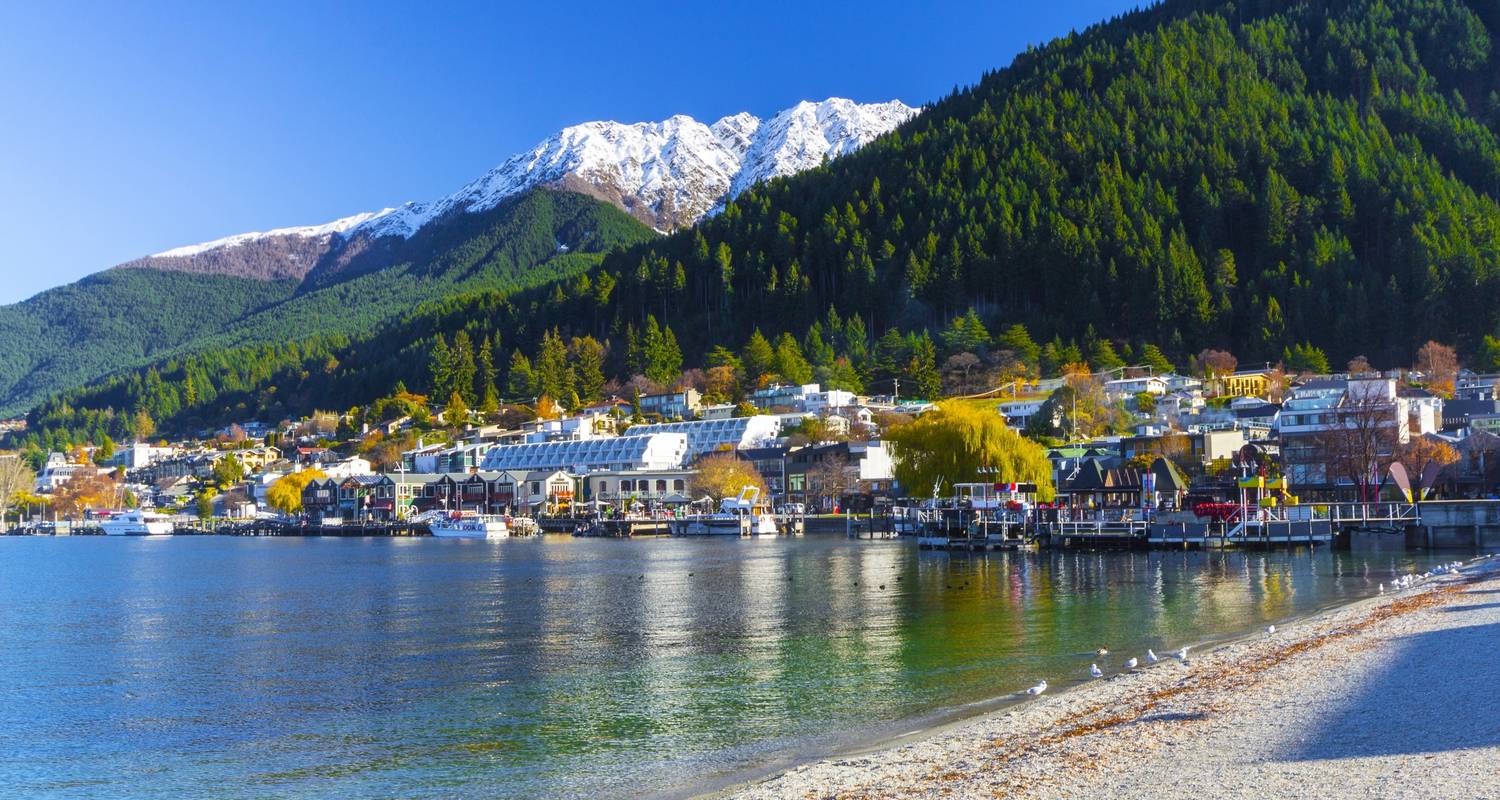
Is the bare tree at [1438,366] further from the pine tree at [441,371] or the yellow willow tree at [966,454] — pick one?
the pine tree at [441,371]

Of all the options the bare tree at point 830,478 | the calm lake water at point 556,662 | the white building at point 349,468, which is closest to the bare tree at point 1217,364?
the bare tree at point 830,478

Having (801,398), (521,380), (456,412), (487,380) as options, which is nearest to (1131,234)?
(801,398)

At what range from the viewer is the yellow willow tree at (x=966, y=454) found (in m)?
72.1

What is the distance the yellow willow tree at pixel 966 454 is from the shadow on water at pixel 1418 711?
4921 cm

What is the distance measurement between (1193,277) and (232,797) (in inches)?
5473

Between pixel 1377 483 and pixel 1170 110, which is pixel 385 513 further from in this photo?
pixel 1170 110

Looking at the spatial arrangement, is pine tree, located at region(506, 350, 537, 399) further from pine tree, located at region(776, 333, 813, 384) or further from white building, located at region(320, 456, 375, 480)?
pine tree, located at region(776, 333, 813, 384)

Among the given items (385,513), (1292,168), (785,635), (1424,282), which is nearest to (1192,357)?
(1424,282)

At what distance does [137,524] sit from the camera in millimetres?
148250

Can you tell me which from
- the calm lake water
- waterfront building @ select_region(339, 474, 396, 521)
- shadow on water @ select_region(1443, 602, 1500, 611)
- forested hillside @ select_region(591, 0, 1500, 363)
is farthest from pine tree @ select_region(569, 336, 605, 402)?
shadow on water @ select_region(1443, 602, 1500, 611)

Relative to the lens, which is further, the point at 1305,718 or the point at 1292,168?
the point at 1292,168

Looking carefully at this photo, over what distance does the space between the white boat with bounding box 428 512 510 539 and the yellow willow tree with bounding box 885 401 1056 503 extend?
4669 cm

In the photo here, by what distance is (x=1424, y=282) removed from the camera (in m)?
134

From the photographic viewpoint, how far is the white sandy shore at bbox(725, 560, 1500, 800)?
13.5m
